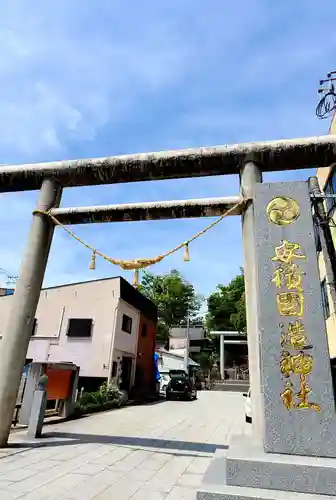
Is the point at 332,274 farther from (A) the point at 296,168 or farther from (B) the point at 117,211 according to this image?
(B) the point at 117,211

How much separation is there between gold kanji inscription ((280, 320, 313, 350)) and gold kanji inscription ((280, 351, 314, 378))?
9 centimetres

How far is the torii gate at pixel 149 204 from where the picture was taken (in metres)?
5.37

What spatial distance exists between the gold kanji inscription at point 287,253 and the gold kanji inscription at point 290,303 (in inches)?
17.6

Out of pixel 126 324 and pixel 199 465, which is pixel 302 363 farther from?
pixel 126 324

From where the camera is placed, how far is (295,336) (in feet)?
13.5

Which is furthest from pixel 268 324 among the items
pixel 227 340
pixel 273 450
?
pixel 227 340

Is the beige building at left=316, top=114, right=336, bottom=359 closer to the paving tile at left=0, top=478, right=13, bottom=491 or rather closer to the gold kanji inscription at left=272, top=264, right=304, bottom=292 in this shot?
the gold kanji inscription at left=272, top=264, right=304, bottom=292

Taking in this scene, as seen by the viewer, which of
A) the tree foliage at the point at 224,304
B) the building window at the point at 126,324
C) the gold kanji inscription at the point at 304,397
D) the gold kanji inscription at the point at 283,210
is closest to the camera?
the gold kanji inscription at the point at 304,397

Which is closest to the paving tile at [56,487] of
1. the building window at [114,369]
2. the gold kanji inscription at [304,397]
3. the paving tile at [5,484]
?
the paving tile at [5,484]

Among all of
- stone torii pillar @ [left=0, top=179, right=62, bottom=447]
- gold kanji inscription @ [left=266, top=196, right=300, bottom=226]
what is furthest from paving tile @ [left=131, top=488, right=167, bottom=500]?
gold kanji inscription @ [left=266, top=196, right=300, bottom=226]

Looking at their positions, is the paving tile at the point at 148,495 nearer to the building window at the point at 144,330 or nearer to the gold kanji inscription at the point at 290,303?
the gold kanji inscription at the point at 290,303

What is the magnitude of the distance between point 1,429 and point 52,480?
6.88 ft

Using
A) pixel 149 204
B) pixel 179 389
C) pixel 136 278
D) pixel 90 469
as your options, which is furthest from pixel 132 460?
pixel 179 389

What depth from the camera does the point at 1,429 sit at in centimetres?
604
